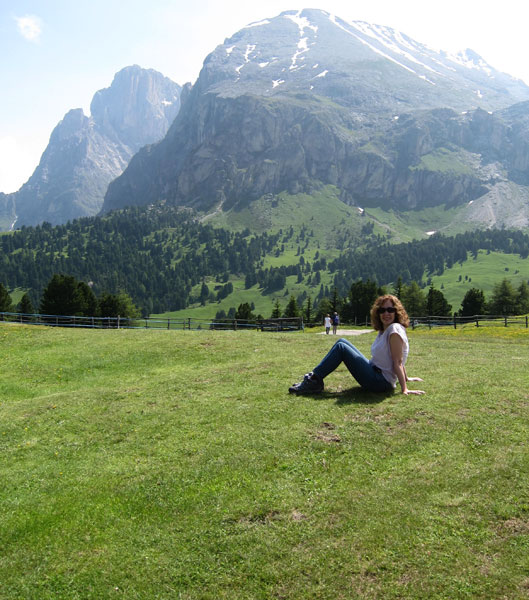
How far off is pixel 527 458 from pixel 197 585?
20.3 feet

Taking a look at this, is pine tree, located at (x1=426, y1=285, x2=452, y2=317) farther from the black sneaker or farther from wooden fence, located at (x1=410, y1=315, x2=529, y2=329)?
the black sneaker

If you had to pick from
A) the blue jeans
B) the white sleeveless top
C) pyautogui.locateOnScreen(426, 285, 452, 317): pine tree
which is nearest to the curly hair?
the white sleeveless top

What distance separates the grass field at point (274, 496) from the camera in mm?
6137

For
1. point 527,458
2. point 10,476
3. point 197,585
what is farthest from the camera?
point 10,476

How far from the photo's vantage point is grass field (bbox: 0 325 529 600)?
614 cm

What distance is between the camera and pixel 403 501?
7.34 m

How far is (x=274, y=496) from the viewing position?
7.82m

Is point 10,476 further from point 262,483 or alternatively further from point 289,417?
point 289,417

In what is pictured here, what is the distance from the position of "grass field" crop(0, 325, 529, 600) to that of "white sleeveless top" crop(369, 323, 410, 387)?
0.75 m

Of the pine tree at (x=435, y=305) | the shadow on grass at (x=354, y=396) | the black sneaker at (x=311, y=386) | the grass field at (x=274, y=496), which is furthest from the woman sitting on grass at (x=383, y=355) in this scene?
the pine tree at (x=435, y=305)

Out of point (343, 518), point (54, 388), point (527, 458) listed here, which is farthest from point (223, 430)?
A: point (54, 388)

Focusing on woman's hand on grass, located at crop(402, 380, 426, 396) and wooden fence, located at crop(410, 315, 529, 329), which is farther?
wooden fence, located at crop(410, 315, 529, 329)

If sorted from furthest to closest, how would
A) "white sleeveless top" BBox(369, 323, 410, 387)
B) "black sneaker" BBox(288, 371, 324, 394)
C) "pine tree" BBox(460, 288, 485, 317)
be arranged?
"pine tree" BBox(460, 288, 485, 317) < "black sneaker" BBox(288, 371, 324, 394) < "white sleeveless top" BBox(369, 323, 410, 387)

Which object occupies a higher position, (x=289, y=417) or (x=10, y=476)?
(x=289, y=417)
